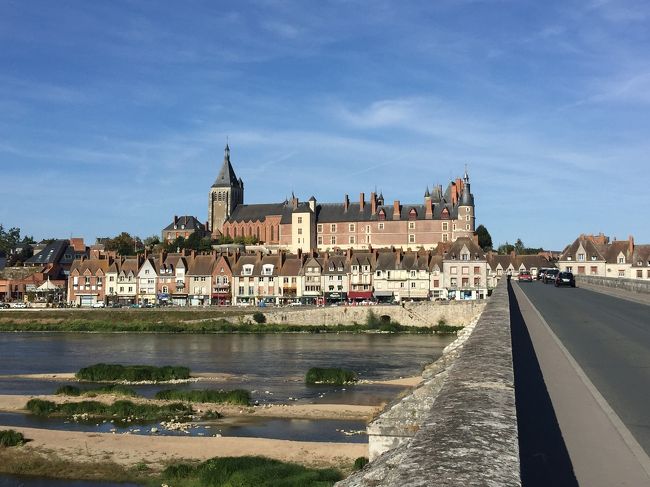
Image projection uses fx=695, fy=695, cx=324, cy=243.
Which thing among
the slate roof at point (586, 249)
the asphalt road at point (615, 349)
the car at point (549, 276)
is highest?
the slate roof at point (586, 249)

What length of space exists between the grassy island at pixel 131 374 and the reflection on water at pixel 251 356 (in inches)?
80.5

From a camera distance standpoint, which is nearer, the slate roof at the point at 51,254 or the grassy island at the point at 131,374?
the grassy island at the point at 131,374

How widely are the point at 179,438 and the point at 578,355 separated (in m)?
13.6

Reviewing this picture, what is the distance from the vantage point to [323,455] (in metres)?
19.1

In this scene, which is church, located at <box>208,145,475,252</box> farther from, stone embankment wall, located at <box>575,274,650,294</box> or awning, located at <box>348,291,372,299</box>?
stone embankment wall, located at <box>575,274,650,294</box>

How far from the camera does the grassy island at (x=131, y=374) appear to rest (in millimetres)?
34875

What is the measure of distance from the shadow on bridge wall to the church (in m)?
97.5

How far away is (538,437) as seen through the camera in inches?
249

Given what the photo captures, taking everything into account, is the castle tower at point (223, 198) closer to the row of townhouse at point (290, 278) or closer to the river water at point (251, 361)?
the row of townhouse at point (290, 278)

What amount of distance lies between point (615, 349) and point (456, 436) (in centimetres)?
1036

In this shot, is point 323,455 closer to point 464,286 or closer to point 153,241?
point 464,286

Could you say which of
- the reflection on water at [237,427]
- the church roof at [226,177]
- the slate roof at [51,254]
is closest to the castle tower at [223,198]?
the church roof at [226,177]

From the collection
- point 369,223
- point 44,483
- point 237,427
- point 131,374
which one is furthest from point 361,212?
point 44,483

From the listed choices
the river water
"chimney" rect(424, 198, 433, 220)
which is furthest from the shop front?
"chimney" rect(424, 198, 433, 220)
